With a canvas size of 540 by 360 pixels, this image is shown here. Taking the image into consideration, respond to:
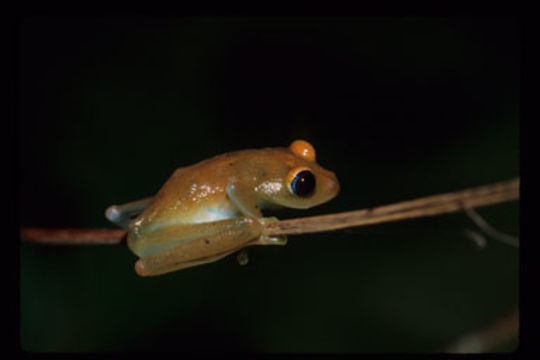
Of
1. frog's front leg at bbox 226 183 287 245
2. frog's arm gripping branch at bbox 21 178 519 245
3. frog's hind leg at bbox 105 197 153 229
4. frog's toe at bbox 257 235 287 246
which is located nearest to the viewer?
frog's arm gripping branch at bbox 21 178 519 245

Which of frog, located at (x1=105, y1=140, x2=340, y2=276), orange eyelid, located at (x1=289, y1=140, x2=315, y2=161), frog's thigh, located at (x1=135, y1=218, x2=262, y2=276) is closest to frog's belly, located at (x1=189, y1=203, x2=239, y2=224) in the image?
frog, located at (x1=105, y1=140, x2=340, y2=276)

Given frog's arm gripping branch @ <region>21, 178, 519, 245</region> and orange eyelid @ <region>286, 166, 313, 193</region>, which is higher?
orange eyelid @ <region>286, 166, 313, 193</region>

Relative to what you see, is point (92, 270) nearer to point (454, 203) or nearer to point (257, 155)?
point (257, 155)

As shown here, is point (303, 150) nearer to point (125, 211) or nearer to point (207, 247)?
point (207, 247)

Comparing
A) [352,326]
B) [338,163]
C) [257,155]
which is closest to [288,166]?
[257,155]

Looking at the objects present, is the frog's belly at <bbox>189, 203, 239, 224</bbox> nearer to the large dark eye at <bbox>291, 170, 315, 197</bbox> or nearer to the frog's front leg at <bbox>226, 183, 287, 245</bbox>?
the frog's front leg at <bbox>226, 183, 287, 245</bbox>

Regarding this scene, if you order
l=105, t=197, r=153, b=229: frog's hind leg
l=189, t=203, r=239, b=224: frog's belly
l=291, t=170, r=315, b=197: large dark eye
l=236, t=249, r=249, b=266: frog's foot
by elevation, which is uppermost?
l=291, t=170, r=315, b=197: large dark eye

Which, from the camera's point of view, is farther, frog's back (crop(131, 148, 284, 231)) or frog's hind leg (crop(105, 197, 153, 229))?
frog's hind leg (crop(105, 197, 153, 229))
